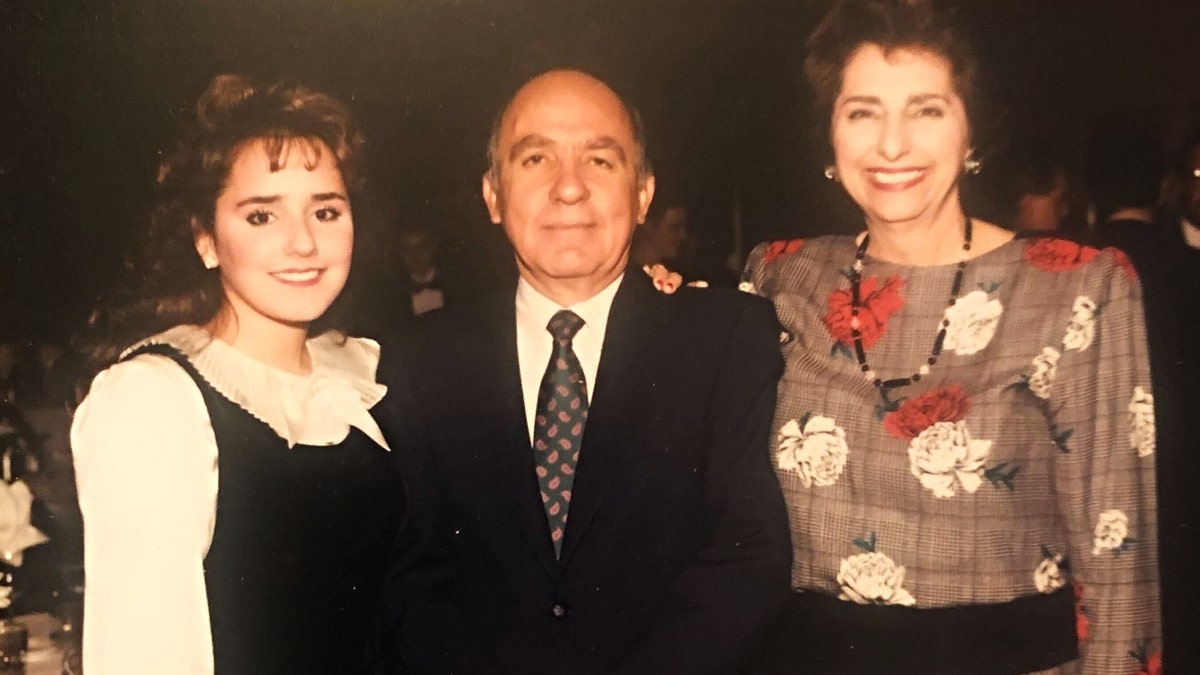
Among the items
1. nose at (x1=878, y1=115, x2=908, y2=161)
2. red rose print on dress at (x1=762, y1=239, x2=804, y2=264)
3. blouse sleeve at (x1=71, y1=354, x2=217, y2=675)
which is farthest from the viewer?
red rose print on dress at (x1=762, y1=239, x2=804, y2=264)

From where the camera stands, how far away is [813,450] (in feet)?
4.06

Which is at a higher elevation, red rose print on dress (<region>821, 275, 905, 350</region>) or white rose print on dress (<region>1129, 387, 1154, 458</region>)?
red rose print on dress (<region>821, 275, 905, 350</region>)

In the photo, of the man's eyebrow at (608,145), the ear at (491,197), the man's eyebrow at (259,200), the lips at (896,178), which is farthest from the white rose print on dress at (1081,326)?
the man's eyebrow at (259,200)

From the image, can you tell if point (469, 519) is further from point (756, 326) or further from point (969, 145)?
point (969, 145)

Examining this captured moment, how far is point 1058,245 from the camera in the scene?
4.00 ft

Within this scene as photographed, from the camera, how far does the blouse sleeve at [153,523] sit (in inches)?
44.6

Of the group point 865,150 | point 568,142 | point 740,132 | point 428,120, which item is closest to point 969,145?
point 865,150

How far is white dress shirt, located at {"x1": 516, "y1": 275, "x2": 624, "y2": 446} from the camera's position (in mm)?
1262

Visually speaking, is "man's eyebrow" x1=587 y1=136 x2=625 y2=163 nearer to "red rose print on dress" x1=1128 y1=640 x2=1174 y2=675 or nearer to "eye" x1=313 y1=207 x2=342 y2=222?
"eye" x1=313 y1=207 x2=342 y2=222

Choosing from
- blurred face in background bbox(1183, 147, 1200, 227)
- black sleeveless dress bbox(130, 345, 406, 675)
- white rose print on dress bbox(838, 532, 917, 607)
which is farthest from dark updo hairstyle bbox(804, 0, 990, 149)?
black sleeveless dress bbox(130, 345, 406, 675)

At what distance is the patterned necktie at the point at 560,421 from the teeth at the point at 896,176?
424mm

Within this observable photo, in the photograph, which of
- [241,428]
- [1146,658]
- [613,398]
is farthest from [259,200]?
[1146,658]

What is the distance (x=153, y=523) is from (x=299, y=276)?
34 centimetres

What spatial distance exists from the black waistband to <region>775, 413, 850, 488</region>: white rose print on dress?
0.15 meters
